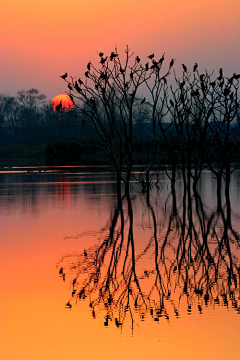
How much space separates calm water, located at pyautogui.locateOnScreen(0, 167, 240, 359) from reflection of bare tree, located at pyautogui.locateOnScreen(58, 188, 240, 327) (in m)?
0.01

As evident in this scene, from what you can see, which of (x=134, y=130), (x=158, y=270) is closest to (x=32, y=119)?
(x=134, y=130)

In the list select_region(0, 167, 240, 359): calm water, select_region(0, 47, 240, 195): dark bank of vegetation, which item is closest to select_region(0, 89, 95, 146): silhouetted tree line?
select_region(0, 47, 240, 195): dark bank of vegetation

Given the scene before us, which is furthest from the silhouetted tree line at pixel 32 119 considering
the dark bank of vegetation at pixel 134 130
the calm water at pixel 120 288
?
the calm water at pixel 120 288

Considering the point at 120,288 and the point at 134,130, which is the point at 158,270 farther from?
the point at 134,130

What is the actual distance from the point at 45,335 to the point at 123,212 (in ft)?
31.0

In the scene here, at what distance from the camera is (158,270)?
7250 mm

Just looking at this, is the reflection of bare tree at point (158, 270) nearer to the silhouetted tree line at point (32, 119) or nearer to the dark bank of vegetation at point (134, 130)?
the dark bank of vegetation at point (134, 130)

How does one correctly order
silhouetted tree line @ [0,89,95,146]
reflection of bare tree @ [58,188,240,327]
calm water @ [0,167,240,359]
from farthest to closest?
1. silhouetted tree line @ [0,89,95,146]
2. reflection of bare tree @ [58,188,240,327]
3. calm water @ [0,167,240,359]

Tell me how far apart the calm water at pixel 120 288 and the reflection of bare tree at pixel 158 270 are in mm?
12

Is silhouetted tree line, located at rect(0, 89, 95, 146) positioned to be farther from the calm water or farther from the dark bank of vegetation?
the calm water

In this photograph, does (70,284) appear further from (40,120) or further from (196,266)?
(40,120)

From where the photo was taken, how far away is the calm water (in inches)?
186

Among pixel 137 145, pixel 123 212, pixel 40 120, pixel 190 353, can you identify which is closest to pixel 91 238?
pixel 123 212

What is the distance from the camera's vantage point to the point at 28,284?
6.66 m
